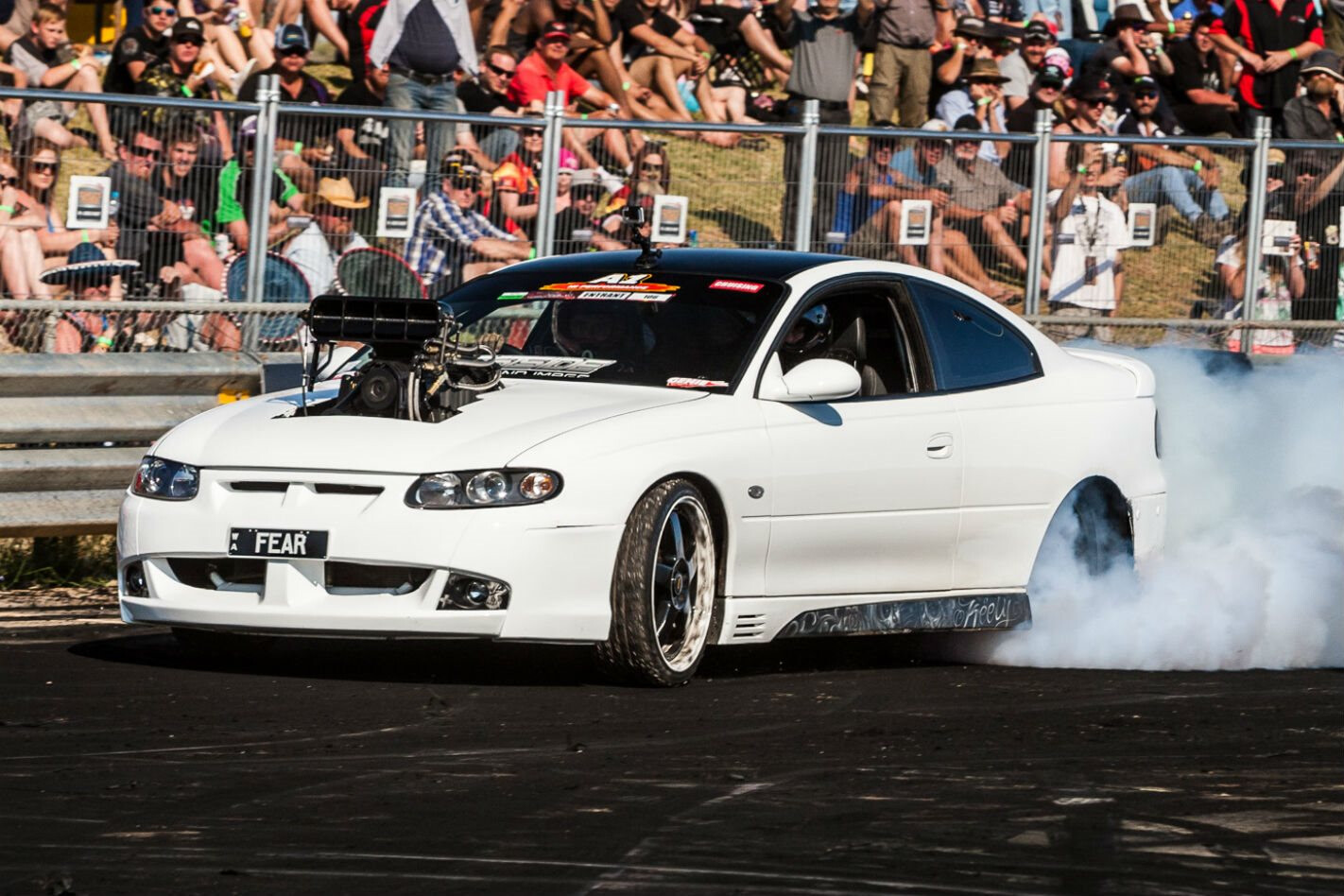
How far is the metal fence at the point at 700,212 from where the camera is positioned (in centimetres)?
1106

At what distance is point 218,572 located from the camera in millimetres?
7340

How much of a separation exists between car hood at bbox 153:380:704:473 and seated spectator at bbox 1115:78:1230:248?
7771mm

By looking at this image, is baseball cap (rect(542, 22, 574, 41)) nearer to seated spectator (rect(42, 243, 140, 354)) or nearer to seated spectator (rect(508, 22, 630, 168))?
seated spectator (rect(508, 22, 630, 168))

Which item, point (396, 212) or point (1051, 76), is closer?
point (396, 212)

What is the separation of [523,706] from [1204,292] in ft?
30.5

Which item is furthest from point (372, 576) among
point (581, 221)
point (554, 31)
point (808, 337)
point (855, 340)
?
point (554, 31)

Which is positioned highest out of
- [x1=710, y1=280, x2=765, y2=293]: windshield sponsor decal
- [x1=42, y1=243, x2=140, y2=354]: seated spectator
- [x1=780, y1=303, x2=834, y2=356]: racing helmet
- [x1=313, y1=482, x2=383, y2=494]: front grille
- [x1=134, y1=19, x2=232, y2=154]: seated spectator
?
[x1=134, y1=19, x2=232, y2=154]: seated spectator

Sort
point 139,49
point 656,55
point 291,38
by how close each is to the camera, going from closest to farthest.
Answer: point 139,49 < point 291,38 < point 656,55

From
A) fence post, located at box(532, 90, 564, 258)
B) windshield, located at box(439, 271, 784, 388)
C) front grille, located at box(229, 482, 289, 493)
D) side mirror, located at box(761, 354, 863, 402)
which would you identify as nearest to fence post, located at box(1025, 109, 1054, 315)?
fence post, located at box(532, 90, 564, 258)

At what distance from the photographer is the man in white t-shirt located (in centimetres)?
1462

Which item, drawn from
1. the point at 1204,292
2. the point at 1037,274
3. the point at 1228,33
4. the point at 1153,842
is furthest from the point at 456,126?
the point at 1228,33

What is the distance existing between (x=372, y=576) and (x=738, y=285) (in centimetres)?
190

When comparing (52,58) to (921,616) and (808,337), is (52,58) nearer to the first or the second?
(808,337)

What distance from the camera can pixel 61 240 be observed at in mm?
→ 10742
